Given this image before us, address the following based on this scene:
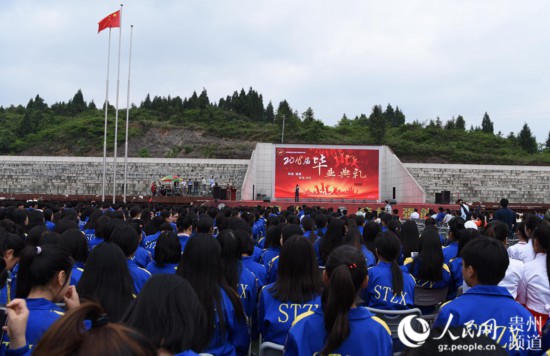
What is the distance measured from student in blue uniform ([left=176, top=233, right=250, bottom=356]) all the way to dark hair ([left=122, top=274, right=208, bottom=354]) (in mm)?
1001

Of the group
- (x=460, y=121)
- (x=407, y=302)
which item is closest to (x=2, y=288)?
(x=407, y=302)

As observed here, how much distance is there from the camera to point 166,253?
3939 mm

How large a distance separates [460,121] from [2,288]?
48.4 meters

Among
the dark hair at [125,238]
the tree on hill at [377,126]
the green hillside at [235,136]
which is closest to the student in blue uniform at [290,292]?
the dark hair at [125,238]

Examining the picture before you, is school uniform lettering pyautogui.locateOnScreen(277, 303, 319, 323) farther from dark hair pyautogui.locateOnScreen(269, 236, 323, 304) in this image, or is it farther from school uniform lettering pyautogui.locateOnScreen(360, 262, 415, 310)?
school uniform lettering pyautogui.locateOnScreen(360, 262, 415, 310)

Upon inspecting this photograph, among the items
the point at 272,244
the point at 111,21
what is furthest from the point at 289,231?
the point at 111,21

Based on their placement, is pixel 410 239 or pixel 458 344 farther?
pixel 410 239

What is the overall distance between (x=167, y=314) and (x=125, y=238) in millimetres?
2510

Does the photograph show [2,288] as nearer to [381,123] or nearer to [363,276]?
[363,276]

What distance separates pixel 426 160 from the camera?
3650 centimetres

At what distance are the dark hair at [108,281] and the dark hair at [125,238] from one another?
1.25 metres

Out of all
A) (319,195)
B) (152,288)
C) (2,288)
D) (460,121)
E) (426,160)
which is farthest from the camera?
(460,121)

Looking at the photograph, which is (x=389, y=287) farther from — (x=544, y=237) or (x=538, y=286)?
(x=544, y=237)

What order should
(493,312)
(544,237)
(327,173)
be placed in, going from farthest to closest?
(327,173), (544,237), (493,312)
